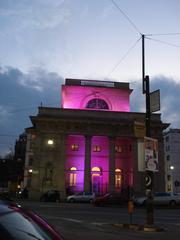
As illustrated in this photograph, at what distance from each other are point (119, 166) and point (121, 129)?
246 inches

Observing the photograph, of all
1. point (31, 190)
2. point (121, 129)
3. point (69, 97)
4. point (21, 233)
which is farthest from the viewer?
point (69, 97)

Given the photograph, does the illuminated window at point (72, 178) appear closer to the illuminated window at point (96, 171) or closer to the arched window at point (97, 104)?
the illuminated window at point (96, 171)

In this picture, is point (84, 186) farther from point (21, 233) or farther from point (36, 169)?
point (21, 233)

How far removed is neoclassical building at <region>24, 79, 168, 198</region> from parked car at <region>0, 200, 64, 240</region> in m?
49.9

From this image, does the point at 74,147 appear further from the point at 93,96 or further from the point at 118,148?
the point at 93,96

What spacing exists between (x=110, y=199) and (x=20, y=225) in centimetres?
3955

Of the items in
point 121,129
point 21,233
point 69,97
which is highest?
point 69,97

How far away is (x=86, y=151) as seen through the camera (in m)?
55.3

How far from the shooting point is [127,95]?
208ft

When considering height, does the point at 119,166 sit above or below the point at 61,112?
below

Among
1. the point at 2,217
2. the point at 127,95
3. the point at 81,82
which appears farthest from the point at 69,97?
the point at 2,217

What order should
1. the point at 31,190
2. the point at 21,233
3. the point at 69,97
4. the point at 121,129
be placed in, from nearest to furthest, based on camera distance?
the point at 21,233 < the point at 31,190 < the point at 121,129 < the point at 69,97

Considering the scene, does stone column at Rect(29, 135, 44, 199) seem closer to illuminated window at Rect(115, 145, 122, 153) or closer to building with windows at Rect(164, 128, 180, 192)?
illuminated window at Rect(115, 145, 122, 153)

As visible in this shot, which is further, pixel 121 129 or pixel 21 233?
pixel 121 129
